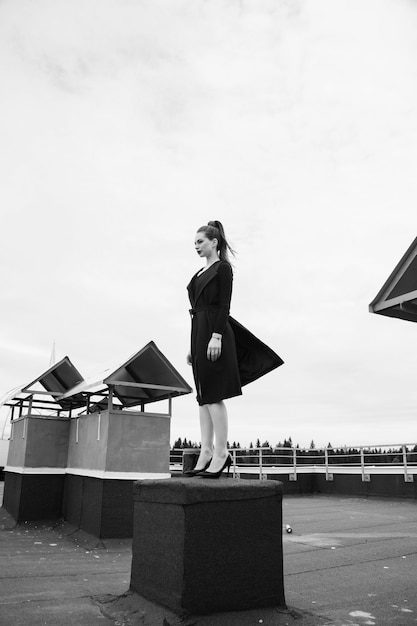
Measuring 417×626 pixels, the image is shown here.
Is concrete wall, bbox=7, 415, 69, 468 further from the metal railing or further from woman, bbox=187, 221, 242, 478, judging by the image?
the metal railing

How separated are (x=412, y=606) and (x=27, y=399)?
27.7 feet

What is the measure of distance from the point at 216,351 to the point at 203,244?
0.99 m

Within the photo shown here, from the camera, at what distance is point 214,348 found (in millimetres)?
4168

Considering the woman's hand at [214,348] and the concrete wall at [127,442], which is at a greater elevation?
the woman's hand at [214,348]

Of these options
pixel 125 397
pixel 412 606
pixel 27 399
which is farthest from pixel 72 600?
pixel 27 399

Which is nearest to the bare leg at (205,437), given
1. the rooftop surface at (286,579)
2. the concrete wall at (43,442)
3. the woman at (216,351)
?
the woman at (216,351)

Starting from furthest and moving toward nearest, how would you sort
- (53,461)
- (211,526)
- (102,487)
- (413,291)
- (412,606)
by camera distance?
(53,461), (102,487), (413,291), (412,606), (211,526)

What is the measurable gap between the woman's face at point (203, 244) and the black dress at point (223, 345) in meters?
0.15

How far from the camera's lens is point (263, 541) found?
3945 mm

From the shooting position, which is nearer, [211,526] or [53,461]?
[211,526]

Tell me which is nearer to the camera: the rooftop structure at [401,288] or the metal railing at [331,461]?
the rooftop structure at [401,288]

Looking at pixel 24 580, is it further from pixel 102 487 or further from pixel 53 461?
pixel 53 461

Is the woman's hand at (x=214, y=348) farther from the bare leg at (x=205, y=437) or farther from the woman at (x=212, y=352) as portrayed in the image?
the bare leg at (x=205, y=437)

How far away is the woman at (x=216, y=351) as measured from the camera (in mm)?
4254
